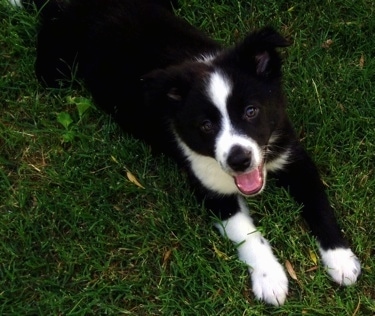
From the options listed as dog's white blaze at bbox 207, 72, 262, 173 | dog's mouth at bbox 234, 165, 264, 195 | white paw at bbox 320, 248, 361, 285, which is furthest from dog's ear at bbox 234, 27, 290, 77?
white paw at bbox 320, 248, 361, 285

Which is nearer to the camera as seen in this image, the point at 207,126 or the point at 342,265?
the point at 207,126

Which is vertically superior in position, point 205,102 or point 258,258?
point 205,102

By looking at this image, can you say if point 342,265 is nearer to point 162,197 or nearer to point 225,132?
point 225,132

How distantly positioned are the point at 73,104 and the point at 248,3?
1.39m

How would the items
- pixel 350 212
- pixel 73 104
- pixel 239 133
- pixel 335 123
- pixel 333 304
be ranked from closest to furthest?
pixel 239 133 → pixel 333 304 → pixel 350 212 → pixel 335 123 → pixel 73 104

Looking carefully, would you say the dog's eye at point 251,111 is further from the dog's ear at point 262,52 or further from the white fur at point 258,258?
the white fur at point 258,258

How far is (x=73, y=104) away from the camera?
4.73 meters

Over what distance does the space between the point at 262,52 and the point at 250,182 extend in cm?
69

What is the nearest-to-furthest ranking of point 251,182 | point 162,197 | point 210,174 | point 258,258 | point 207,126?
point 207,126 → point 251,182 → point 258,258 → point 210,174 → point 162,197

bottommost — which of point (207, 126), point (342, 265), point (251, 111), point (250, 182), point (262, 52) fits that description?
point (342, 265)

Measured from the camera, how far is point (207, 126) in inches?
144

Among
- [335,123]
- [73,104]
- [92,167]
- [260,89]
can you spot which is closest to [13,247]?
[92,167]

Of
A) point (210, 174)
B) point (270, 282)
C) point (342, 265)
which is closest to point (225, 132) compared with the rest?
point (210, 174)

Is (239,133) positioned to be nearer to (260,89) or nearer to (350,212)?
(260,89)
